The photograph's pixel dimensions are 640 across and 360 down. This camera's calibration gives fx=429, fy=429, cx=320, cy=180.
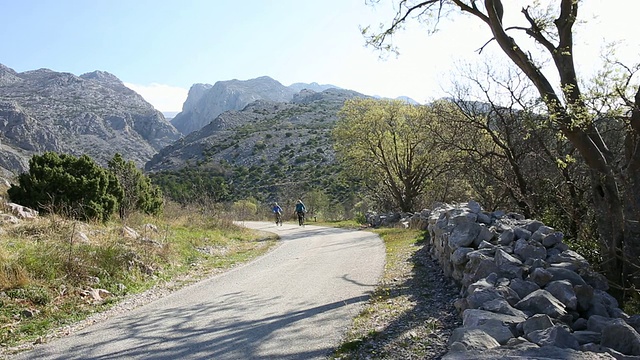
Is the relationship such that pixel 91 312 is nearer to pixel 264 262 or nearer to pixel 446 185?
pixel 264 262

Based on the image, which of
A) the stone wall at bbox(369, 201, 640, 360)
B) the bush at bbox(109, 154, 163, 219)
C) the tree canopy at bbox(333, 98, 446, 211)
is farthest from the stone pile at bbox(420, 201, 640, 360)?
the tree canopy at bbox(333, 98, 446, 211)

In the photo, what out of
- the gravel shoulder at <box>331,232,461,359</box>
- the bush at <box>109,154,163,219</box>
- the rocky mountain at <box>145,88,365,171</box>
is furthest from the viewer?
the rocky mountain at <box>145,88,365,171</box>

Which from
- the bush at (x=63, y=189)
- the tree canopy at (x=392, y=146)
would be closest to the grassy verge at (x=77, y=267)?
the bush at (x=63, y=189)

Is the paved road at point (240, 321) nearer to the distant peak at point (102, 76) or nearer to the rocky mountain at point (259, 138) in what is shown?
the rocky mountain at point (259, 138)

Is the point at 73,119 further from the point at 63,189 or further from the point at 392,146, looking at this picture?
the point at 63,189

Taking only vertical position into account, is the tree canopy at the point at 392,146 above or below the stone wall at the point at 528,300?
above

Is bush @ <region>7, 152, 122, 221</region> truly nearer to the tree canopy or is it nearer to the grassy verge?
the grassy verge

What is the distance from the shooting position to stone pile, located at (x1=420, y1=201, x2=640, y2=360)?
3.65m

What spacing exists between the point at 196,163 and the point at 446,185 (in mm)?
52417

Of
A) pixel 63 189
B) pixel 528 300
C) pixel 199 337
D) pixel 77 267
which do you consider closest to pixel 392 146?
pixel 63 189

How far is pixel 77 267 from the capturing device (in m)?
8.97

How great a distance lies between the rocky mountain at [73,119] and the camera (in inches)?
2680

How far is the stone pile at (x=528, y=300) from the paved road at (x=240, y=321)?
1.92m

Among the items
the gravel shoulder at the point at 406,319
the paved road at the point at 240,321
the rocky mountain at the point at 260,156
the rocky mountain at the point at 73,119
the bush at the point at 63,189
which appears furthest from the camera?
the rocky mountain at the point at 73,119
